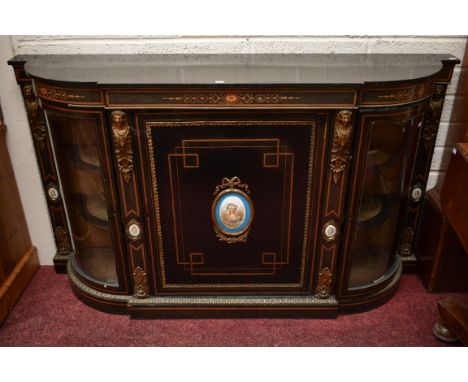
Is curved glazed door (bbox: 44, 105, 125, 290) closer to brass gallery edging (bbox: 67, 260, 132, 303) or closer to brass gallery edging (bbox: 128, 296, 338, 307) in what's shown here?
brass gallery edging (bbox: 67, 260, 132, 303)

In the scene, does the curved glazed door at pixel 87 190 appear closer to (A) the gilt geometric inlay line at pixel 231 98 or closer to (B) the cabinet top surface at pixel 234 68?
(B) the cabinet top surface at pixel 234 68

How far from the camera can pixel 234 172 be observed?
204 centimetres

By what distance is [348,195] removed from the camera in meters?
2.09

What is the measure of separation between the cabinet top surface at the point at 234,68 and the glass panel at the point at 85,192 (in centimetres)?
21

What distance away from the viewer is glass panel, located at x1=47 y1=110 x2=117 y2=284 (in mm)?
2096

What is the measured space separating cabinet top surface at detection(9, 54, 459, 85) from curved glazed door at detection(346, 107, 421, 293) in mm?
194

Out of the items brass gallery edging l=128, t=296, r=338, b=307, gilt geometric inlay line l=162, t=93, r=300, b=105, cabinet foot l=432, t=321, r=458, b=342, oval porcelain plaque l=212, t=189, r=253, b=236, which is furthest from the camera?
brass gallery edging l=128, t=296, r=338, b=307

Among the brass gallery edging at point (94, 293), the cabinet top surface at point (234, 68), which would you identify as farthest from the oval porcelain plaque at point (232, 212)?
the brass gallery edging at point (94, 293)

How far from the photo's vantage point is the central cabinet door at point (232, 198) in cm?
194

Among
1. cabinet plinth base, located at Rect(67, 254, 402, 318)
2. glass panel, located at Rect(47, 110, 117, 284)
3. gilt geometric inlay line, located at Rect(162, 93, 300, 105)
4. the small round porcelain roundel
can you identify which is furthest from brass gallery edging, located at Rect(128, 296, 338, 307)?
gilt geometric inlay line, located at Rect(162, 93, 300, 105)

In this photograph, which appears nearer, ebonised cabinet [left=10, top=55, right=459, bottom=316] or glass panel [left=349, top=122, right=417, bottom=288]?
ebonised cabinet [left=10, top=55, right=459, bottom=316]

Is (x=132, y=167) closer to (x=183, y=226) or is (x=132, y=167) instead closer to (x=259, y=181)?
(x=183, y=226)

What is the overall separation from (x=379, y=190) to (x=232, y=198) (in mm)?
728

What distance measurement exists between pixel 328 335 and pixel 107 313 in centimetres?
115
